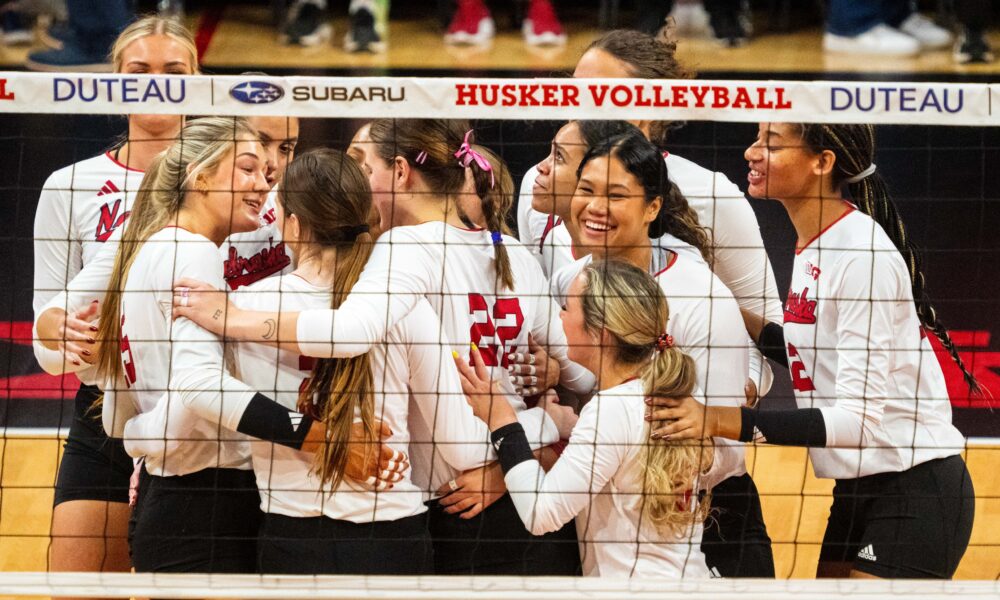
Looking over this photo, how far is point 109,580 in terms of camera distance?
3420 mm

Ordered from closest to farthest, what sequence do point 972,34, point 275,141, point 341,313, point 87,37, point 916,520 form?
point 341,313, point 916,520, point 275,141, point 87,37, point 972,34

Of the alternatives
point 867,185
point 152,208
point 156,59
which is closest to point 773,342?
point 867,185

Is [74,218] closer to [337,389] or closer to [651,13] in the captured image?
[337,389]

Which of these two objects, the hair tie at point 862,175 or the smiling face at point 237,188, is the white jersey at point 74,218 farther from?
the hair tie at point 862,175

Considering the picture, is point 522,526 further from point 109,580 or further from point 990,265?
point 990,265

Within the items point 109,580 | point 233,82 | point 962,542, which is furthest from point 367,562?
point 962,542

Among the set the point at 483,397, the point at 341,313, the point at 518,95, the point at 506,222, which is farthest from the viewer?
the point at 506,222

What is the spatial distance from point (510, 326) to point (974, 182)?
4.67m

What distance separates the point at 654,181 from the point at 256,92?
42.7 inches

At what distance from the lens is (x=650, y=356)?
10.9 ft

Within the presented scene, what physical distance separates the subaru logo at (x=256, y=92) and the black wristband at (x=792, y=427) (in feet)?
4.74

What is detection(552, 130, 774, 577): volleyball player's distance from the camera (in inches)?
136

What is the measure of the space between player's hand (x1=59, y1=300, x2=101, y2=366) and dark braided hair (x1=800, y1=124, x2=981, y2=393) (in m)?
2.02

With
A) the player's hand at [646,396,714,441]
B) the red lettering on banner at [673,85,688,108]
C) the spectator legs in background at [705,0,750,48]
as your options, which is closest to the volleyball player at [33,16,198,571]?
the red lettering on banner at [673,85,688,108]
